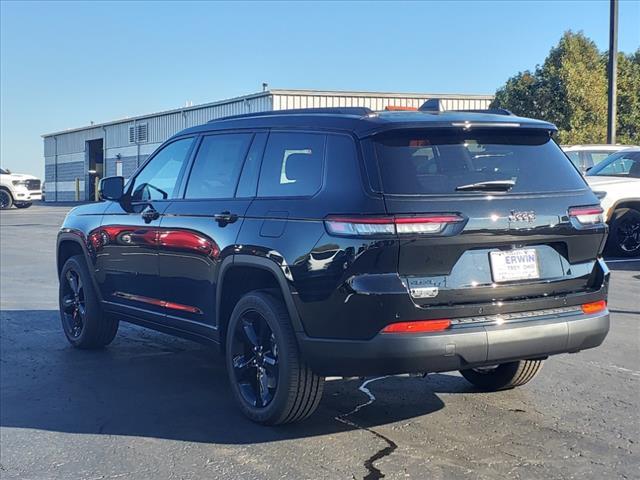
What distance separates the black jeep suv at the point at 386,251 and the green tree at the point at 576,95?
87.3 ft

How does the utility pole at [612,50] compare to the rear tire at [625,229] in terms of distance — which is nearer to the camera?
the rear tire at [625,229]

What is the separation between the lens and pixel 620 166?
13.6m

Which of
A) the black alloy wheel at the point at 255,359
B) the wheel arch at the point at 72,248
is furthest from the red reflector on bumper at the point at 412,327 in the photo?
the wheel arch at the point at 72,248

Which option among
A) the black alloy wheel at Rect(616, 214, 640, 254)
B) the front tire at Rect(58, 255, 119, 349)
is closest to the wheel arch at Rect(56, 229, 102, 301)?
the front tire at Rect(58, 255, 119, 349)

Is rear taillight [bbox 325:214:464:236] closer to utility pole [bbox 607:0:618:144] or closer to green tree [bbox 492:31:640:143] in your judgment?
utility pole [bbox 607:0:618:144]

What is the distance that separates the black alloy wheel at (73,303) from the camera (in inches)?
281

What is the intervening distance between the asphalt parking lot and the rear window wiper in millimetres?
1442

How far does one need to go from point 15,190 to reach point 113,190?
32.8 meters

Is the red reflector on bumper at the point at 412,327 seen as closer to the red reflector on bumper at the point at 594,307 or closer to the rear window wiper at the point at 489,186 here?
the rear window wiper at the point at 489,186

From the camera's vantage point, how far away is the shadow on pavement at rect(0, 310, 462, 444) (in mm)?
4914

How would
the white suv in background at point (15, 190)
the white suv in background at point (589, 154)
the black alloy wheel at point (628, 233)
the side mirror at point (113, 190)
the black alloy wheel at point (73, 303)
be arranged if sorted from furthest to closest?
the white suv in background at point (15, 190), the white suv in background at point (589, 154), the black alloy wheel at point (628, 233), the black alloy wheel at point (73, 303), the side mirror at point (113, 190)

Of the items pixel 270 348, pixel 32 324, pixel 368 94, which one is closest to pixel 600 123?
pixel 368 94

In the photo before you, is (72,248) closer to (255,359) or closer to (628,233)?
(255,359)

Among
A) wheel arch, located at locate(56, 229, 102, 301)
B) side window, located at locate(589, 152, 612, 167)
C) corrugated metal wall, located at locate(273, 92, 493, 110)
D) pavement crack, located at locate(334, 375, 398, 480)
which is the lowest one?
pavement crack, located at locate(334, 375, 398, 480)
